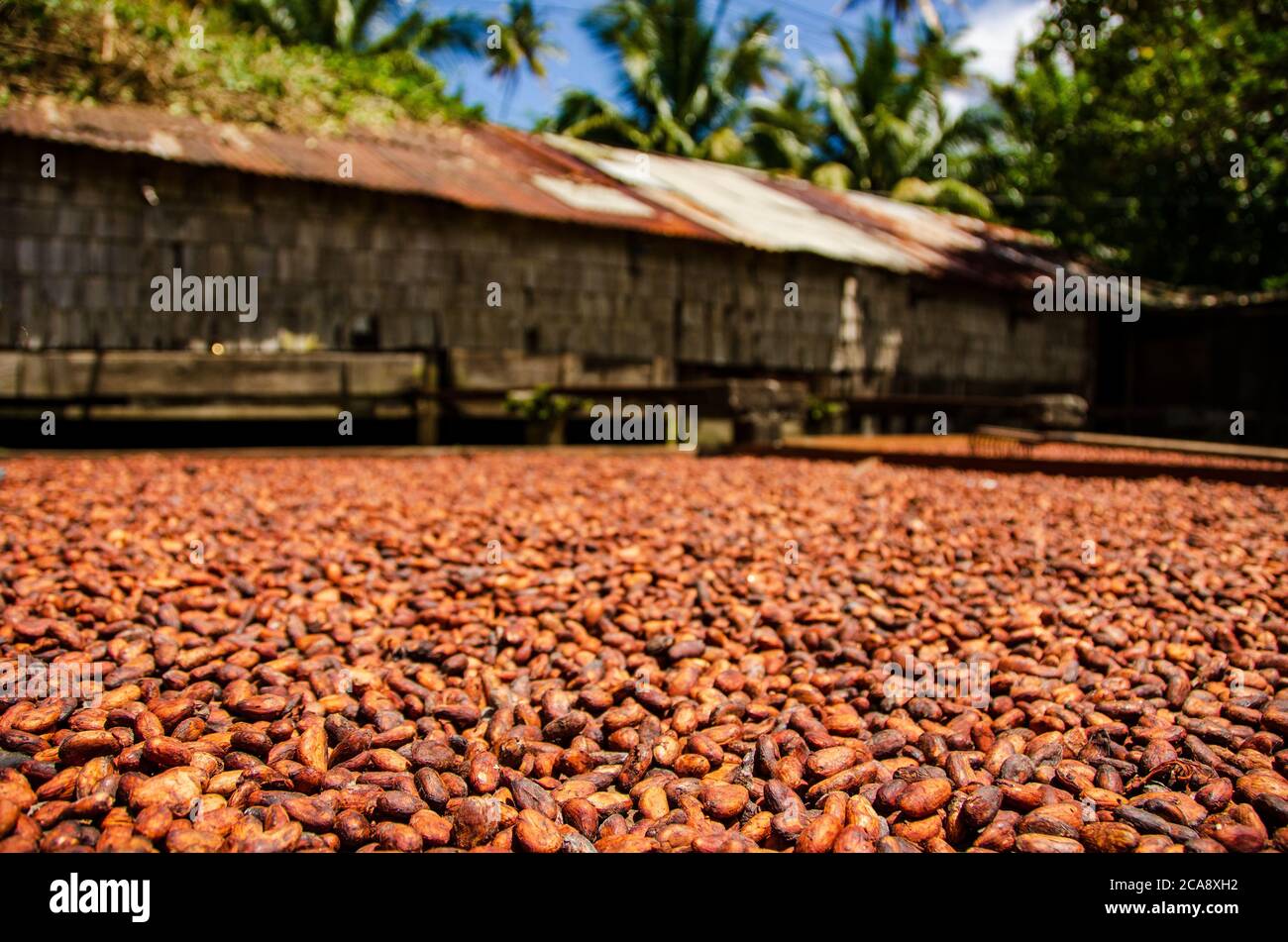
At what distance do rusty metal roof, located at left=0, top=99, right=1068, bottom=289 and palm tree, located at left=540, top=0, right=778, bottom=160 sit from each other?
749 cm

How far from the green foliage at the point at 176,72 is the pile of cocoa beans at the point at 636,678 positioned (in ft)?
27.6

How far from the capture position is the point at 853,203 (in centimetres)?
1789

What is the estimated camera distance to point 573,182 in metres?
12.2

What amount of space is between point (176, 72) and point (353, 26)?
1222 cm

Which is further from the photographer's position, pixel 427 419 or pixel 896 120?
pixel 896 120
